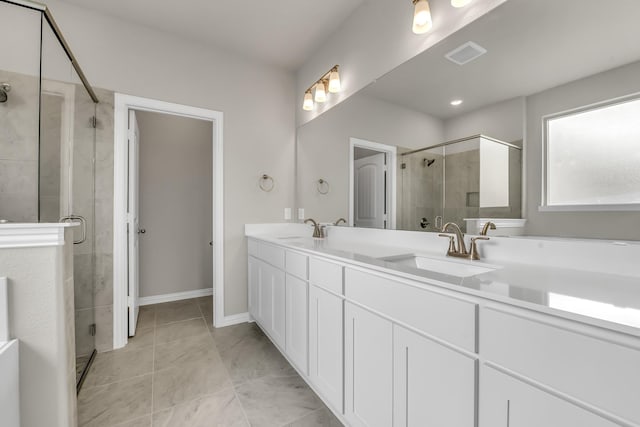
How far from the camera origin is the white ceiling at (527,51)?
35.6 inches

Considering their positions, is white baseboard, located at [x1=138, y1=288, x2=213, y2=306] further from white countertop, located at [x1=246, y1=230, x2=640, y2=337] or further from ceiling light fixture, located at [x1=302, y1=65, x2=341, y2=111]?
white countertop, located at [x1=246, y1=230, x2=640, y2=337]

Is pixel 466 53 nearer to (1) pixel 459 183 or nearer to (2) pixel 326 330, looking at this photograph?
(1) pixel 459 183

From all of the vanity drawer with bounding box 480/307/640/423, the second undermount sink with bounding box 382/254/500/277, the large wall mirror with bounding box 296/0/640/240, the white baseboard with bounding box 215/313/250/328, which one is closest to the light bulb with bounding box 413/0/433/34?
the large wall mirror with bounding box 296/0/640/240

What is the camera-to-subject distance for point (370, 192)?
2037 millimetres

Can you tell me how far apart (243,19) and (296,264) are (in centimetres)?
206

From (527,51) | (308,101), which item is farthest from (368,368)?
(308,101)

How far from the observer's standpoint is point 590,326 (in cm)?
55

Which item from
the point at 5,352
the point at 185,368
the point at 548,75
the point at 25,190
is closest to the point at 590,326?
the point at 548,75

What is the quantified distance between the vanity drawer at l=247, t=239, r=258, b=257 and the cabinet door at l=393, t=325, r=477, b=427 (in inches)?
65.9

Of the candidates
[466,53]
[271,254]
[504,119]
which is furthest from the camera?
[271,254]

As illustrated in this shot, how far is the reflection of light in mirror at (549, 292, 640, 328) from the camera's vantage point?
1.75 ft

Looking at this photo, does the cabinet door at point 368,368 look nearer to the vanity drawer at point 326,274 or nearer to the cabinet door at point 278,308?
the vanity drawer at point 326,274

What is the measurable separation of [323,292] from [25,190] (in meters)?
1.78

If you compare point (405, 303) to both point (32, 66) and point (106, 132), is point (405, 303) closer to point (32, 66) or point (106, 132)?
point (32, 66)
